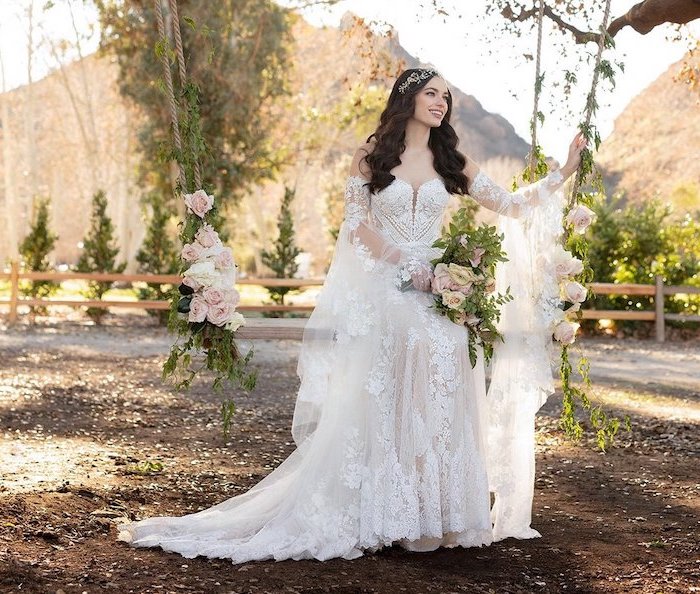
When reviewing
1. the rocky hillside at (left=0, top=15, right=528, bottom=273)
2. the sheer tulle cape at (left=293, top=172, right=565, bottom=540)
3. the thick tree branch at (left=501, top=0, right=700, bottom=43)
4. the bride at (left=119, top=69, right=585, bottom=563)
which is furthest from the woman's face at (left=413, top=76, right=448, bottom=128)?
the rocky hillside at (left=0, top=15, right=528, bottom=273)

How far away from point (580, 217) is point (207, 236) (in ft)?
5.68

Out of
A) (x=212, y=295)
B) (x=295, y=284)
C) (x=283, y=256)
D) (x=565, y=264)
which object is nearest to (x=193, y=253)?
(x=212, y=295)

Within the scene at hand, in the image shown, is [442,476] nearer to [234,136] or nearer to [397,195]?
[397,195]

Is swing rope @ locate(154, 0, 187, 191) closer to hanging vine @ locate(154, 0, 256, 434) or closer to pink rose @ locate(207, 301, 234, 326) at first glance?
hanging vine @ locate(154, 0, 256, 434)

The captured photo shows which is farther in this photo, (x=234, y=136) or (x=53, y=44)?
(x=53, y=44)

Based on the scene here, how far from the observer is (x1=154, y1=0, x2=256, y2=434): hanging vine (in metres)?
4.41

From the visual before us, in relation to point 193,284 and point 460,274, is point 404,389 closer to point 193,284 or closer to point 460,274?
point 460,274

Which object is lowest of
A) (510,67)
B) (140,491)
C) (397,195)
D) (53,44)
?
(140,491)

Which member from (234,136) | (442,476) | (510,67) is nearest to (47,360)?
(510,67)

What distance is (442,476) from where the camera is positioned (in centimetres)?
412

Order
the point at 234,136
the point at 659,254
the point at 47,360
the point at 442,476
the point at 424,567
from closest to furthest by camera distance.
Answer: the point at 424,567
the point at 442,476
the point at 47,360
the point at 659,254
the point at 234,136

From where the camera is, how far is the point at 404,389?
13.7ft

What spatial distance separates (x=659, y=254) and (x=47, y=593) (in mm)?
13984

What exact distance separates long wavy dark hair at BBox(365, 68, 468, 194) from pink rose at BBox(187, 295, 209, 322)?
36.3 inches
